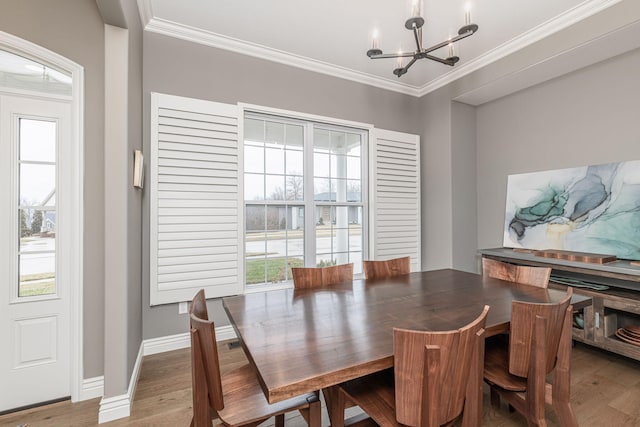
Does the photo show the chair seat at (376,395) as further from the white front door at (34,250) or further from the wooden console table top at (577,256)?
the wooden console table top at (577,256)

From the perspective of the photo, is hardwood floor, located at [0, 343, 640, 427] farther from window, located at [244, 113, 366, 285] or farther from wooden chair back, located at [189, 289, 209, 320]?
window, located at [244, 113, 366, 285]

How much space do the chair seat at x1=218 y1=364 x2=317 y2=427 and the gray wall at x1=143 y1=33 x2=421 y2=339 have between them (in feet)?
5.39

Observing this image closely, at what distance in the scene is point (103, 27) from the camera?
77.5 inches

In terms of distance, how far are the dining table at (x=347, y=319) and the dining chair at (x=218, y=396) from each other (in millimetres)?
156

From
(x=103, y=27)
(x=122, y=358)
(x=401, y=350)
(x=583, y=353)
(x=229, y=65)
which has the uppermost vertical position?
(x=229, y=65)

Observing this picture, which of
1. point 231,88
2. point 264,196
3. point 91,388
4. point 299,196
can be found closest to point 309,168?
point 299,196

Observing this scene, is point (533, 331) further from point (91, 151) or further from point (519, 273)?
point (91, 151)

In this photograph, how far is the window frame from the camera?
3.16 m

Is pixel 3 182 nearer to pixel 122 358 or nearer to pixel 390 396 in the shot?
pixel 122 358

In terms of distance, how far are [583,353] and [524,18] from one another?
3.11m

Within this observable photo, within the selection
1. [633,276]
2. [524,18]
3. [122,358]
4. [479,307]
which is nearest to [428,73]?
[524,18]

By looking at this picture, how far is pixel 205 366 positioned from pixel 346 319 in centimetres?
66

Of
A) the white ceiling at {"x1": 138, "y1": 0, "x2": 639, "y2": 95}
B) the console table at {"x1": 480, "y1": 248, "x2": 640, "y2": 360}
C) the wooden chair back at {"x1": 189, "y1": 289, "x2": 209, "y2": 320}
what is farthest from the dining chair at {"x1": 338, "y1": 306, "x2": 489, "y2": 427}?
the white ceiling at {"x1": 138, "y1": 0, "x2": 639, "y2": 95}

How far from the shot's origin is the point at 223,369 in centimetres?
244
